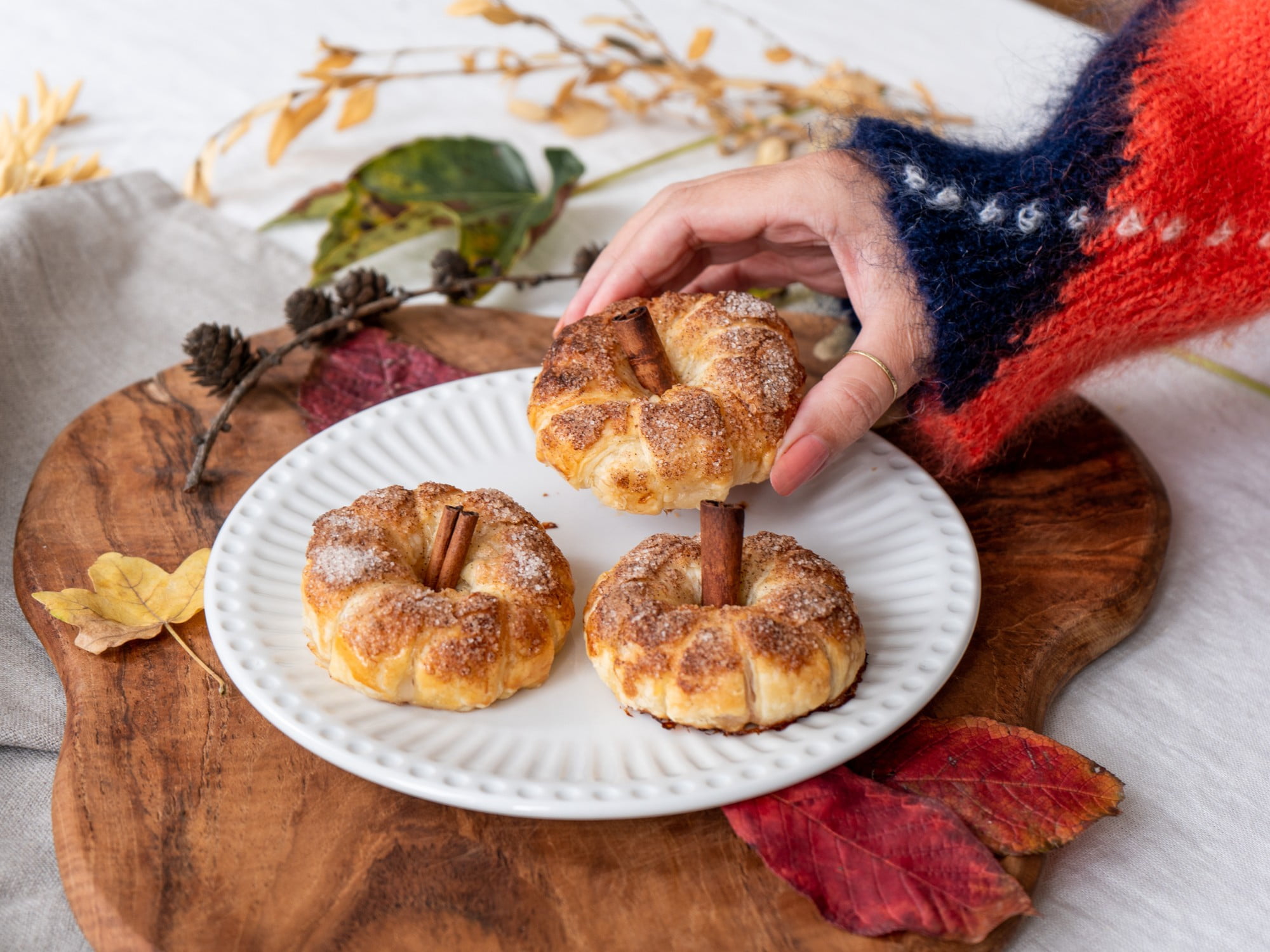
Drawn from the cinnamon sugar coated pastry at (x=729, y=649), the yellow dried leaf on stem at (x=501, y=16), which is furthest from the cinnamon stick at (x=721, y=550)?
the yellow dried leaf on stem at (x=501, y=16)

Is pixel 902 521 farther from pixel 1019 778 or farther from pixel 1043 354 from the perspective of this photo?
pixel 1019 778

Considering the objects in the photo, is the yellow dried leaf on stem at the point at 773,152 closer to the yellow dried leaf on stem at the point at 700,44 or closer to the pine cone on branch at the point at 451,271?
the yellow dried leaf on stem at the point at 700,44

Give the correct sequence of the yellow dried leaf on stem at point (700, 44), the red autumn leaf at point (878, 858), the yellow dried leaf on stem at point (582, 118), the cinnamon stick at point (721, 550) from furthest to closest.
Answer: the yellow dried leaf on stem at point (582, 118), the yellow dried leaf on stem at point (700, 44), the cinnamon stick at point (721, 550), the red autumn leaf at point (878, 858)

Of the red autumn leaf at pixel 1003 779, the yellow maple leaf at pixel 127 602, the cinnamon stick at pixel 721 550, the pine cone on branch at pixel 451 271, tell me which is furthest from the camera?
the pine cone on branch at pixel 451 271

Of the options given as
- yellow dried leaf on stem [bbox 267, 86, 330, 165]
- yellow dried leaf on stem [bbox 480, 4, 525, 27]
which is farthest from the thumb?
yellow dried leaf on stem [bbox 267, 86, 330, 165]

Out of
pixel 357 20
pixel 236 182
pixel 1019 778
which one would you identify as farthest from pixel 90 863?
pixel 357 20

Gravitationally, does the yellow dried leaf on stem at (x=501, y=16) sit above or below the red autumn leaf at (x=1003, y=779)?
above
